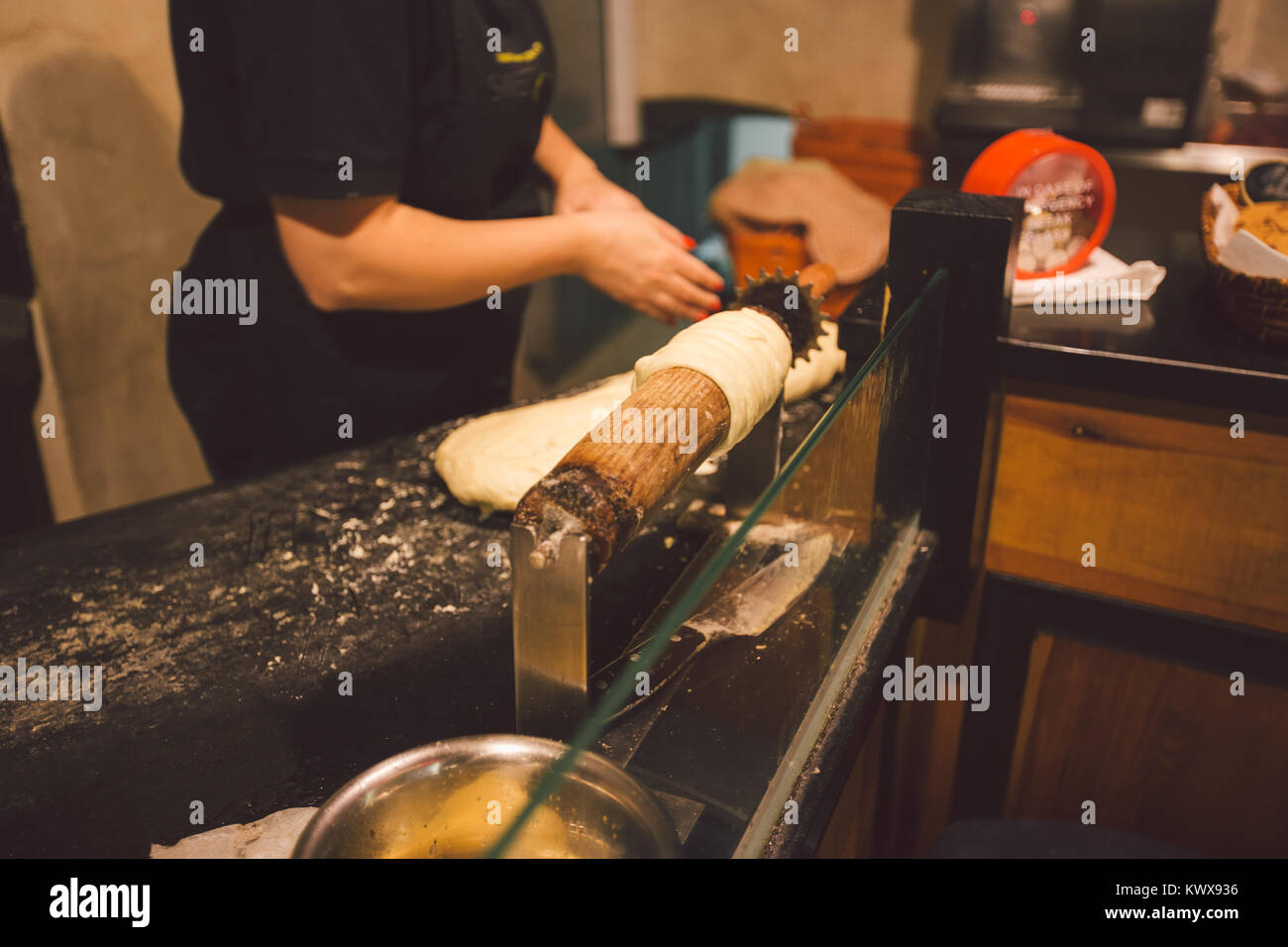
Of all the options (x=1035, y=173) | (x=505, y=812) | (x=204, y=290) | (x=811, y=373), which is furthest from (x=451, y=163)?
(x=505, y=812)

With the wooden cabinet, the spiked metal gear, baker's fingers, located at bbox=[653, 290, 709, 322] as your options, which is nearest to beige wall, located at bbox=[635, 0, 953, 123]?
baker's fingers, located at bbox=[653, 290, 709, 322]

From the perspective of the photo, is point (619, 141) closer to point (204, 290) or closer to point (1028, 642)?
point (204, 290)

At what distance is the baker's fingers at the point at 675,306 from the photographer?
176 cm

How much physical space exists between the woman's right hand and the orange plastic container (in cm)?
46

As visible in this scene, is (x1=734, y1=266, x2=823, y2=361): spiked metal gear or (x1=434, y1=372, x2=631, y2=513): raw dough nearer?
(x1=734, y1=266, x2=823, y2=361): spiked metal gear

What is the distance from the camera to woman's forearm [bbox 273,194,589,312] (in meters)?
1.51

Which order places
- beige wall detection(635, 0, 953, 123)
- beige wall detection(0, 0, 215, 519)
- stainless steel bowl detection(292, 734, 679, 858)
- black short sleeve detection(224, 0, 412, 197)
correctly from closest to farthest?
stainless steel bowl detection(292, 734, 679, 858)
black short sleeve detection(224, 0, 412, 197)
beige wall detection(0, 0, 215, 519)
beige wall detection(635, 0, 953, 123)

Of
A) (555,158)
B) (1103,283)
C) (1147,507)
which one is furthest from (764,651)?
(555,158)

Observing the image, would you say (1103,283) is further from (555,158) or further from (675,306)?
(555,158)

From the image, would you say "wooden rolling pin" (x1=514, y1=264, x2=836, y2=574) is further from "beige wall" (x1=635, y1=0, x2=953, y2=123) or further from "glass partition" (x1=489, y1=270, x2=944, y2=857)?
"beige wall" (x1=635, y1=0, x2=953, y2=123)

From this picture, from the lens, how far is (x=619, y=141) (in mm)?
4422
